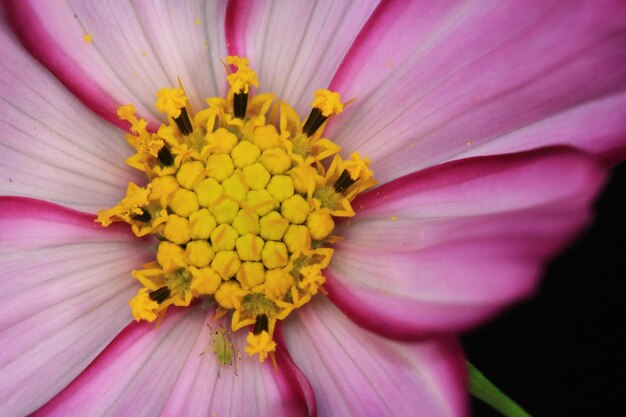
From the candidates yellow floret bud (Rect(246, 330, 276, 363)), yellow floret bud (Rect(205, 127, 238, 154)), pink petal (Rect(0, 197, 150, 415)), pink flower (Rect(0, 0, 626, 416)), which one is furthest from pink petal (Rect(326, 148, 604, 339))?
pink petal (Rect(0, 197, 150, 415))

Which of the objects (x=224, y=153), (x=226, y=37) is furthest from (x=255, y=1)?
(x=224, y=153)

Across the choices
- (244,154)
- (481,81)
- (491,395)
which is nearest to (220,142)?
(244,154)

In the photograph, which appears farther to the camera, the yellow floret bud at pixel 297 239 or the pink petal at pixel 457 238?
the yellow floret bud at pixel 297 239

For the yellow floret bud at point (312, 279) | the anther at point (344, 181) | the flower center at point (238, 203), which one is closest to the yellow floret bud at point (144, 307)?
the flower center at point (238, 203)

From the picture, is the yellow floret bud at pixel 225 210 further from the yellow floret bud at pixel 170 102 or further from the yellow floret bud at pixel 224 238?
the yellow floret bud at pixel 170 102

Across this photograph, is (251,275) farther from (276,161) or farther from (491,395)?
(491,395)
